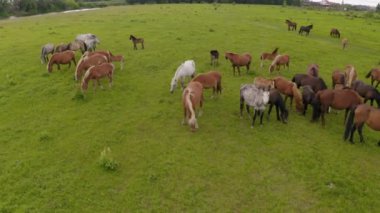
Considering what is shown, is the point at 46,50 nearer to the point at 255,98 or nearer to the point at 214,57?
the point at 214,57

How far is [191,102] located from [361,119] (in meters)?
5.41

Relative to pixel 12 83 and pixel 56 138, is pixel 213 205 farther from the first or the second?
pixel 12 83

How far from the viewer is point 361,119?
10.6m

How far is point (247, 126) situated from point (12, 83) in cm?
1143

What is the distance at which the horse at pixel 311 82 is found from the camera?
13447mm

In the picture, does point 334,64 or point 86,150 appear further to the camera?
point 334,64

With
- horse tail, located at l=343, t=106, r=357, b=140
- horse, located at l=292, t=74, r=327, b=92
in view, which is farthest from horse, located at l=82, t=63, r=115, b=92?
horse tail, located at l=343, t=106, r=357, b=140

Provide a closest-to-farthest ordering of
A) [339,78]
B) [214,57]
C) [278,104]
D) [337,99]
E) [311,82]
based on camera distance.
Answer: [337,99] → [278,104] → [311,82] → [339,78] → [214,57]

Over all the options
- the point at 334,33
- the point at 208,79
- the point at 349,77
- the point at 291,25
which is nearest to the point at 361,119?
the point at 349,77

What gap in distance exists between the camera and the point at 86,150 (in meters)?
10.2

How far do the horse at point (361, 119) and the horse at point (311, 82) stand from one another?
2707mm

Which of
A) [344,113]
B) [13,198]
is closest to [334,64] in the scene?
[344,113]

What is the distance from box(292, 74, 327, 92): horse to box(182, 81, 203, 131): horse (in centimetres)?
480

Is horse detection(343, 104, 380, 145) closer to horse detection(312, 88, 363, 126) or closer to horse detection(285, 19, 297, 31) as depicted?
horse detection(312, 88, 363, 126)
